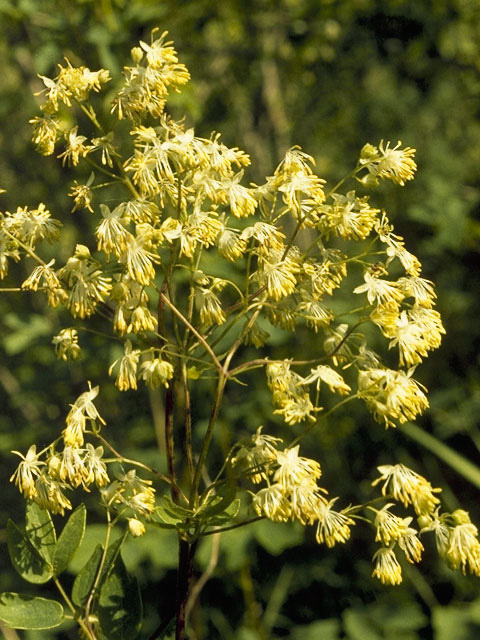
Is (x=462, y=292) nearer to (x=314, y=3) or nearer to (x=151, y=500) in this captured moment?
(x=314, y=3)

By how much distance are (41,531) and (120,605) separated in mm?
191

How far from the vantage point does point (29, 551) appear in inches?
58.9

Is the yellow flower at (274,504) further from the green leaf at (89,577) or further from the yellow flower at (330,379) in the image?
the green leaf at (89,577)

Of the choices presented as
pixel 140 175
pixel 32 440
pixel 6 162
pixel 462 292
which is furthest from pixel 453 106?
pixel 140 175

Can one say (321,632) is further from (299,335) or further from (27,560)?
(27,560)

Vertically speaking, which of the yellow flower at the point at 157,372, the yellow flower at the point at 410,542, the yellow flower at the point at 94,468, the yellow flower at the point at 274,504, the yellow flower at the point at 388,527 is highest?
the yellow flower at the point at 157,372

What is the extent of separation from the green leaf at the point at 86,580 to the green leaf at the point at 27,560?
0.05 metres

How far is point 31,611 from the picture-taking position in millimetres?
1405

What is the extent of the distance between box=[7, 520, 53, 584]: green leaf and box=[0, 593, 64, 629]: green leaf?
52 millimetres

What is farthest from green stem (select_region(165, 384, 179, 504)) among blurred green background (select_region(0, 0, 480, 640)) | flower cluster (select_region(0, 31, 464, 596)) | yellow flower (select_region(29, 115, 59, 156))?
blurred green background (select_region(0, 0, 480, 640))

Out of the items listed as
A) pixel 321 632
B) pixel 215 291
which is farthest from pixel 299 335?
pixel 215 291

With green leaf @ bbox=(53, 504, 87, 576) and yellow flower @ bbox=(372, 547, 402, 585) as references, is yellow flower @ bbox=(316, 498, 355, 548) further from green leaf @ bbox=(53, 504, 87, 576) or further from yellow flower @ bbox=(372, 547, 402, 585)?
green leaf @ bbox=(53, 504, 87, 576)

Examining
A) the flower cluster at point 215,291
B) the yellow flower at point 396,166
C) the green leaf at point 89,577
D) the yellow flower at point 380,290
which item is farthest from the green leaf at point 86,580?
the yellow flower at point 396,166

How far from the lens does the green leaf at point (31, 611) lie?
138 centimetres
